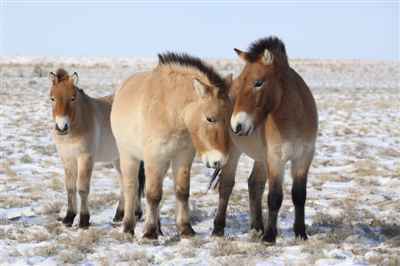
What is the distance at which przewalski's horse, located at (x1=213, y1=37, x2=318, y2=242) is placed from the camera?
5.34 meters

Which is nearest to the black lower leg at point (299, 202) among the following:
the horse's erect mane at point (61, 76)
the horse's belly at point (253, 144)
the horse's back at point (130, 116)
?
the horse's belly at point (253, 144)

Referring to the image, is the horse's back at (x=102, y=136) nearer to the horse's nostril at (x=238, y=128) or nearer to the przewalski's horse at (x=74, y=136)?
the przewalski's horse at (x=74, y=136)

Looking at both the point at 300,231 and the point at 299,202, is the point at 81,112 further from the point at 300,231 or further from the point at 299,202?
the point at 300,231

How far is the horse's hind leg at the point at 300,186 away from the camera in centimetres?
562

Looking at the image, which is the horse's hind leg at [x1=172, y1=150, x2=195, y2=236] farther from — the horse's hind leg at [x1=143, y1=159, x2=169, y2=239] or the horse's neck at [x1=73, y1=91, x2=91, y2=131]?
the horse's neck at [x1=73, y1=91, x2=91, y2=131]

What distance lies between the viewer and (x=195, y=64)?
5.91 metres

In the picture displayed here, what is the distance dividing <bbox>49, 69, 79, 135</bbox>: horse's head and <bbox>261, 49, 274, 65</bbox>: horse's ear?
2.48 metres

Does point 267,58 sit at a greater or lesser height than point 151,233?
greater

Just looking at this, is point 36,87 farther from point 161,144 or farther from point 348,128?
point 161,144

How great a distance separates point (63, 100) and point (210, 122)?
7.02ft

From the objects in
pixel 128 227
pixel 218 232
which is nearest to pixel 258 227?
pixel 218 232

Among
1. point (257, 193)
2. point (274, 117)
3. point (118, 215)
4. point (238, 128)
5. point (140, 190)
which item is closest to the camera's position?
point (238, 128)

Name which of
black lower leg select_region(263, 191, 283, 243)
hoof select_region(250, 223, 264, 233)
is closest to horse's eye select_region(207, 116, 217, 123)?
black lower leg select_region(263, 191, 283, 243)

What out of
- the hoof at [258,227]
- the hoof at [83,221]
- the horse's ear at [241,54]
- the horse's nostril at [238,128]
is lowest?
the hoof at [258,227]
